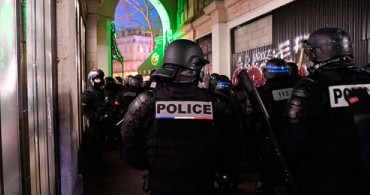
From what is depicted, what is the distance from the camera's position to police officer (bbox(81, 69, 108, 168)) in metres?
5.58

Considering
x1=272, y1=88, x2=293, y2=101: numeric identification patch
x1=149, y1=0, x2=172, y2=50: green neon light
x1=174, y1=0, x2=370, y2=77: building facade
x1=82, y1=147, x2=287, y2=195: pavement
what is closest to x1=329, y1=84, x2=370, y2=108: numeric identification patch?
x1=272, y1=88, x2=293, y2=101: numeric identification patch

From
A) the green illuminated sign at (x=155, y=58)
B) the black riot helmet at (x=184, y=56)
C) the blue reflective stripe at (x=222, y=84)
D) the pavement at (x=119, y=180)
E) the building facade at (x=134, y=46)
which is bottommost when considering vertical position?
the pavement at (x=119, y=180)

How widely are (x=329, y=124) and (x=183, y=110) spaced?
44.8 inches

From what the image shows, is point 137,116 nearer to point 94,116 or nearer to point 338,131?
point 338,131

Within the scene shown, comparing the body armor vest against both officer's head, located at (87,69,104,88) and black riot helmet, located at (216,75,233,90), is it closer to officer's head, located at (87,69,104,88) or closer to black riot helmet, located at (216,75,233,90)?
black riot helmet, located at (216,75,233,90)

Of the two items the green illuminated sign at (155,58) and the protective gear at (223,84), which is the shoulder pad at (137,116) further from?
the green illuminated sign at (155,58)

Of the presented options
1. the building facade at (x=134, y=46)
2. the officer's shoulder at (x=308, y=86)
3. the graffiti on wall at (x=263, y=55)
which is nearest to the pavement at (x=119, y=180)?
the officer's shoulder at (x=308, y=86)

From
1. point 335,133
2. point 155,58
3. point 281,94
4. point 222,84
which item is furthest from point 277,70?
point 155,58

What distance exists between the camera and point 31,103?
274 centimetres

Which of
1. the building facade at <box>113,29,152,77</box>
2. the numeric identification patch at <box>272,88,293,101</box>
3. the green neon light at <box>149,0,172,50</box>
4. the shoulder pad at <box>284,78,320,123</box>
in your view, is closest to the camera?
the shoulder pad at <box>284,78,320,123</box>

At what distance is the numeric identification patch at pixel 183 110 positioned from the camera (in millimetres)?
2096

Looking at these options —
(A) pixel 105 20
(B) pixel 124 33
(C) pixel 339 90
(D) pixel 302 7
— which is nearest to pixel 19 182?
(C) pixel 339 90

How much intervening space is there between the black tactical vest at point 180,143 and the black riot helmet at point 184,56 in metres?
0.29

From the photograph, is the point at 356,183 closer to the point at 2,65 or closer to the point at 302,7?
the point at 2,65
